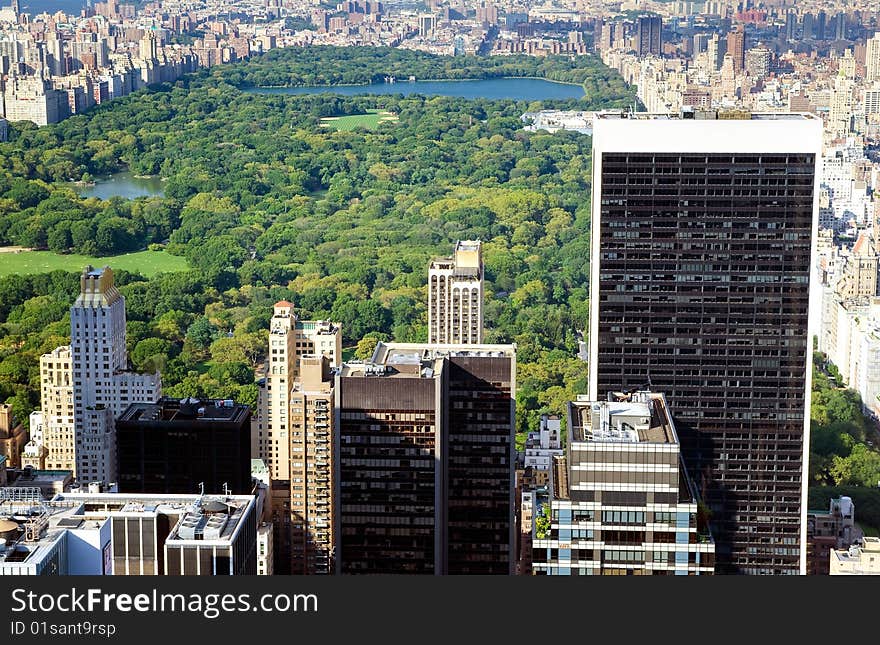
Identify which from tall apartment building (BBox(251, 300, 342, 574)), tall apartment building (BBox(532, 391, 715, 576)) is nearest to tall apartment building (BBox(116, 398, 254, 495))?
tall apartment building (BBox(251, 300, 342, 574))

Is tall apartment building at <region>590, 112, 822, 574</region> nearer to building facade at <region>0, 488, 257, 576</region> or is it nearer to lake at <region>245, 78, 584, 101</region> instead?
building facade at <region>0, 488, 257, 576</region>

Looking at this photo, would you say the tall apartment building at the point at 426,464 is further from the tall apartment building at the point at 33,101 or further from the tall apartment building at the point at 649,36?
the tall apartment building at the point at 33,101

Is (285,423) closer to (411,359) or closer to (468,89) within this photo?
(411,359)


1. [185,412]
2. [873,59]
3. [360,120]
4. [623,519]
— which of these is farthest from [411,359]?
[360,120]

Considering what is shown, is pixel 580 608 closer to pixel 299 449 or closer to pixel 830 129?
pixel 299 449

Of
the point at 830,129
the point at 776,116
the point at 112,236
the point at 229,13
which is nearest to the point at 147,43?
the point at 229,13

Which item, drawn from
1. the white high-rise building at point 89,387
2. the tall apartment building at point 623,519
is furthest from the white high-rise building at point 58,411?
the tall apartment building at point 623,519

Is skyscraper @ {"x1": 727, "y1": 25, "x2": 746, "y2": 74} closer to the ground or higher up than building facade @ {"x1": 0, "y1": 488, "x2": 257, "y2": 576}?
higher up

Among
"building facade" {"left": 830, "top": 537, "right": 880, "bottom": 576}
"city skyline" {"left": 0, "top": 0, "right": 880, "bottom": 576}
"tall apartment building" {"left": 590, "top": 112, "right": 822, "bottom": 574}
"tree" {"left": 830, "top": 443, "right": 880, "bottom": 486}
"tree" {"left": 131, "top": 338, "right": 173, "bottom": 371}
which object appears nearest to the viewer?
"city skyline" {"left": 0, "top": 0, "right": 880, "bottom": 576}

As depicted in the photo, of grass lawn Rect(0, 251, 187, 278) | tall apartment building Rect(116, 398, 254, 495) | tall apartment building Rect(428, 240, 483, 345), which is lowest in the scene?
grass lawn Rect(0, 251, 187, 278)
